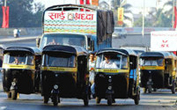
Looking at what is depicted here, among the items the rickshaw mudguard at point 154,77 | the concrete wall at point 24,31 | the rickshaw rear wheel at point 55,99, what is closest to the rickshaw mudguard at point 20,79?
the rickshaw rear wheel at point 55,99

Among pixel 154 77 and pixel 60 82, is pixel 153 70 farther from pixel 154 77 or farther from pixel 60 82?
pixel 60 82

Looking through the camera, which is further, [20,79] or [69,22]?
[69,22]

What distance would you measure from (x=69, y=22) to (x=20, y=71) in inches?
360

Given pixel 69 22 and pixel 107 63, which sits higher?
pixel 69 22

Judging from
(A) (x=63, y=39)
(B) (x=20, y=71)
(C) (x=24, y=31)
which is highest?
(C) (x=24, y=31)

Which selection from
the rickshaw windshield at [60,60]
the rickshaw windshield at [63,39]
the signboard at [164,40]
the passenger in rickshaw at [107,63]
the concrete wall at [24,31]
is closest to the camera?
the rickshaw windshield at [60,60]

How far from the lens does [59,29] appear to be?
3033 centimetres

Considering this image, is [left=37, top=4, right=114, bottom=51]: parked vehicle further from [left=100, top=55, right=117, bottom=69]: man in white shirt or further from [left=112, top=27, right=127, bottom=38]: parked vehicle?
[left=112, top=27, right=127, bottom=38]: parked vehicle

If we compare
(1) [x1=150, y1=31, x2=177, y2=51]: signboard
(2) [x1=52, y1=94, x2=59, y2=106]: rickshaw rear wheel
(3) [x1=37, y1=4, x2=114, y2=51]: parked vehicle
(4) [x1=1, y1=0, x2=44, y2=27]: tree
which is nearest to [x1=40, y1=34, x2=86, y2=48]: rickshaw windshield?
(3) [x1=37, y1=4, x2=114, y2=51]: parked vehicle

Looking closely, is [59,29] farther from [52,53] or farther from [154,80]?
[52,53]

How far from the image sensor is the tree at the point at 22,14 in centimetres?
11300

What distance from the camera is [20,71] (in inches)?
862

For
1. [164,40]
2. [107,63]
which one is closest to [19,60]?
[107,63]

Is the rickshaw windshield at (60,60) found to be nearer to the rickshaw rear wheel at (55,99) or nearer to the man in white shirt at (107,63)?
the rickshaw rear wheel at (55,99)
